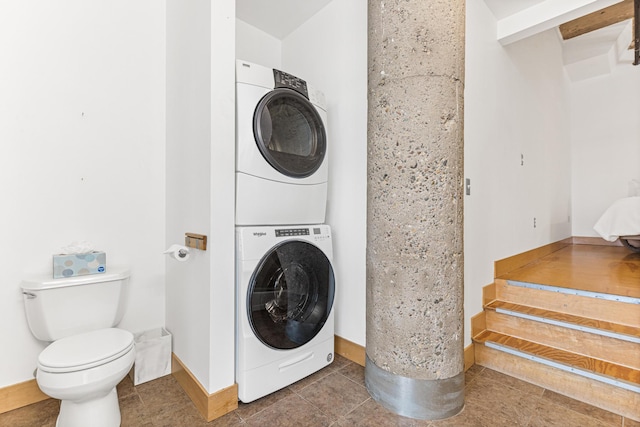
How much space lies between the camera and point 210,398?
1.47 m

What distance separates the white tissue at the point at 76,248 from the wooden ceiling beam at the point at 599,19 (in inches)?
195

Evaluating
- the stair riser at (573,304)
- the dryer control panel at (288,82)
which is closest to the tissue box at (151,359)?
the dryer control panel at (288,82)

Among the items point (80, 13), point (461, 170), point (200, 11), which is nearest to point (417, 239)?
point (461, 170)

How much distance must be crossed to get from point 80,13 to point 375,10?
1.76m

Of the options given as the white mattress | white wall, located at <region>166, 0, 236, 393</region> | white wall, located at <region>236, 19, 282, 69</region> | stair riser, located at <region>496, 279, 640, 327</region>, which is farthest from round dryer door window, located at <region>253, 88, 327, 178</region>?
the white mattress

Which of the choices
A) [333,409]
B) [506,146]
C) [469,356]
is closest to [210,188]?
[333,409]

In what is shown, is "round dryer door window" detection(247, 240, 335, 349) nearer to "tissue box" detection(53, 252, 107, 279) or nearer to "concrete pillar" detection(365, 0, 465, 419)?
"concrete pillar" detection(365, 0, 465, 419)

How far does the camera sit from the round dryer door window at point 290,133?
166cm

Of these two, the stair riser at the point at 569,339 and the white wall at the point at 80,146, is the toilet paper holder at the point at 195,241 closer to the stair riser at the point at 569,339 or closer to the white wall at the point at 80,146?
the white wall at the point at 80,146

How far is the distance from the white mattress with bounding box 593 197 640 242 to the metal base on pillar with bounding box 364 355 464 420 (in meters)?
2.91

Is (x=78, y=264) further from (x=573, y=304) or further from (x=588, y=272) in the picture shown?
(x=588, y=272)

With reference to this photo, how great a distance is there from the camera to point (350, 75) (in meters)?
2.12

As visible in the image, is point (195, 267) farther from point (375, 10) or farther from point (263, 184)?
point (375, 10)

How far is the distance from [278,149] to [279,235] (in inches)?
19.7
